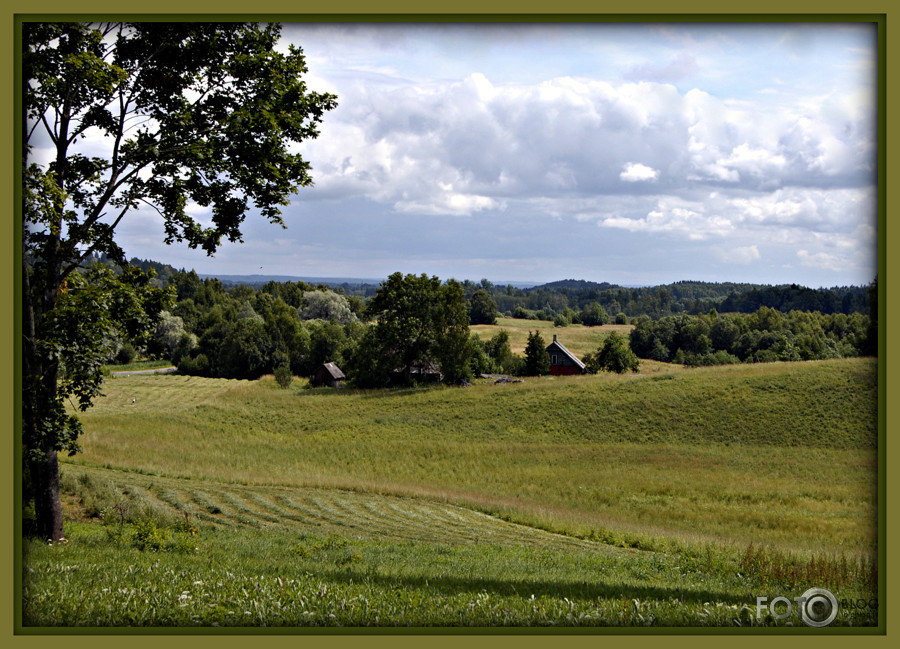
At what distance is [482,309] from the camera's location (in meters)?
133

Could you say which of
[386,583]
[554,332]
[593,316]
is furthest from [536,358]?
[386,583]

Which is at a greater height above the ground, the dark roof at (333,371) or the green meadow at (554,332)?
the green meadow at (554,332)

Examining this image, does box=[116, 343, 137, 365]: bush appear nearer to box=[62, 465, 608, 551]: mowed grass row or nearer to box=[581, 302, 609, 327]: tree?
box=[62, 465, 608, 551]: mowed grass row

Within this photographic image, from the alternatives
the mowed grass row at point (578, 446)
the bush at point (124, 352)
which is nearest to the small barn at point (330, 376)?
the mowed grass row at point (578, 446)

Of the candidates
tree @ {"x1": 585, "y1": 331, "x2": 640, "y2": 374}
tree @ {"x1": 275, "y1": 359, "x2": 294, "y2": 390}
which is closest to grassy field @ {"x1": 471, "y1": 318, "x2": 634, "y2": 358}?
tree @ {"x1": 585, "y1": 331, "x2": 640, "y2": 374}

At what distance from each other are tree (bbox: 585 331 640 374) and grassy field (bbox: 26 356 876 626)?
29.6 m

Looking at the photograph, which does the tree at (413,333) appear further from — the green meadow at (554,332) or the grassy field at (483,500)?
the green meadow at (554,332)

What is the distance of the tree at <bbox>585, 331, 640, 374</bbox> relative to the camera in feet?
302

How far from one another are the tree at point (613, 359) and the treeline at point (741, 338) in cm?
1434

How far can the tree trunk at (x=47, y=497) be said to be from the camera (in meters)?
10.3

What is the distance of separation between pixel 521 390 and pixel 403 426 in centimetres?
1478

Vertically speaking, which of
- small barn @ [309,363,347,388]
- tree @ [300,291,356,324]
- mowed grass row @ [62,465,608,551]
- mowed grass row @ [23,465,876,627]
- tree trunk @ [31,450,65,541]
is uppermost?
tree @ [300,291,356,324]

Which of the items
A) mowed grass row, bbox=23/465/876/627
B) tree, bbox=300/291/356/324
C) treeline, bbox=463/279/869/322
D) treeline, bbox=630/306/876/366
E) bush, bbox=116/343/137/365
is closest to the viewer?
mowed grass row, bbox=23/465/876/627

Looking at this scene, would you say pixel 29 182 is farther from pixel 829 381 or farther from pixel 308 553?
pixel 829 381
